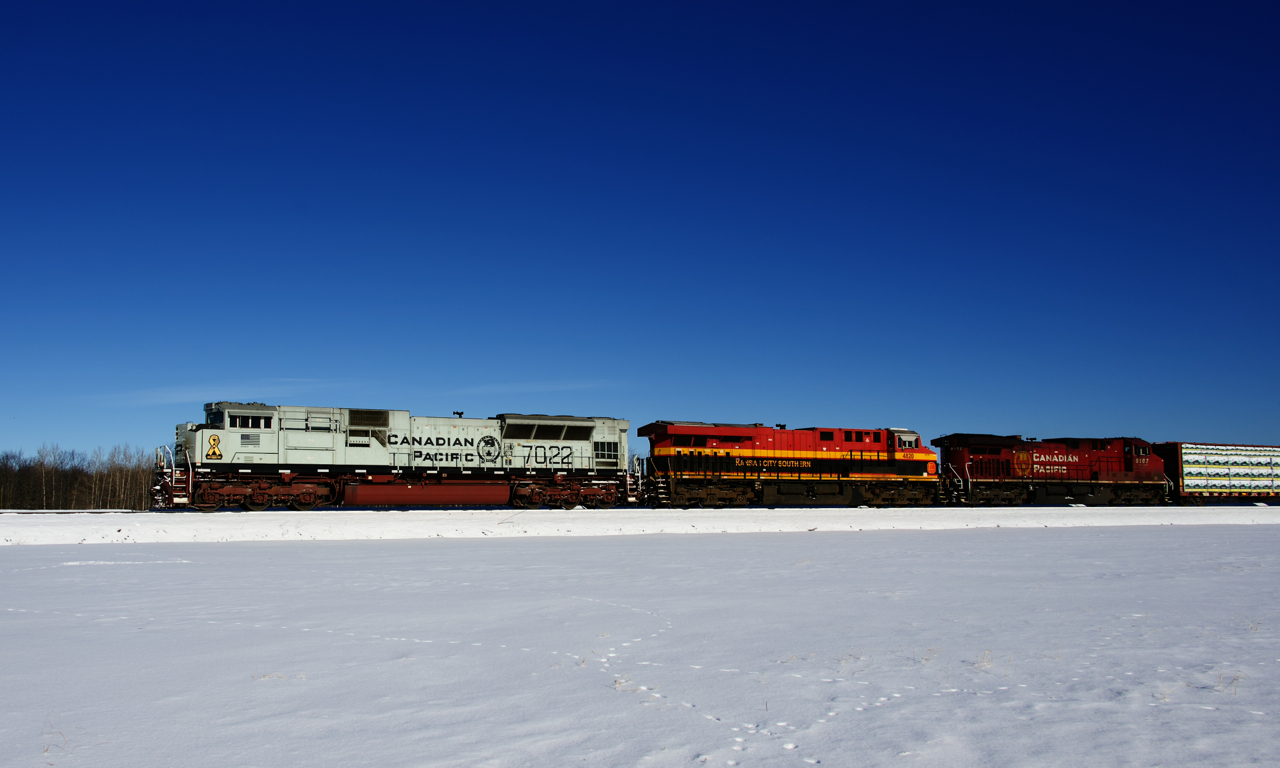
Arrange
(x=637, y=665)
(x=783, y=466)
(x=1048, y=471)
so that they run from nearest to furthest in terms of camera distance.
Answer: (x=637, y=665), (x=783, y=466), (x=1048, y=471)

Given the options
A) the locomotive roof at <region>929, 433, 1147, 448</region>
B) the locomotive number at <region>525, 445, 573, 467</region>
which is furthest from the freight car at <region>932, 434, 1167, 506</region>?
the locomotive number at <region>525, 445, 573, 467</region>

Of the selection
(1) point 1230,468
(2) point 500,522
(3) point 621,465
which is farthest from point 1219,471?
(2) point 500,522

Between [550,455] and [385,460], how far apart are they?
207 inches

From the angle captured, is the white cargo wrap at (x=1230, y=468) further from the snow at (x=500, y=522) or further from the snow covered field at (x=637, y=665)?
the snow covered field at (x=637, y=665)

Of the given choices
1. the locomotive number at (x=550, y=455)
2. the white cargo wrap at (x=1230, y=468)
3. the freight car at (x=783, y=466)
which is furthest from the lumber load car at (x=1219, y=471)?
Answer: the locomotive number at (x=550, y=455)

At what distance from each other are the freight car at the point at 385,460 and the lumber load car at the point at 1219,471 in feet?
82.3

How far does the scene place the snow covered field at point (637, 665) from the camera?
13.9 feet

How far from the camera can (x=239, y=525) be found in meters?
18.8

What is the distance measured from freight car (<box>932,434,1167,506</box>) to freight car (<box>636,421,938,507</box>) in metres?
1.66

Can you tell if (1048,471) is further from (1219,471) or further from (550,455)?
(550,455)

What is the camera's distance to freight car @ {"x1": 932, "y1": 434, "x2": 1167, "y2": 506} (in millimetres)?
33000

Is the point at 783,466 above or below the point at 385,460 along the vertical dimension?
below

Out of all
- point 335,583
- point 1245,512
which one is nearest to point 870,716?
point 335,583

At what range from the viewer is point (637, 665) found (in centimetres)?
593
